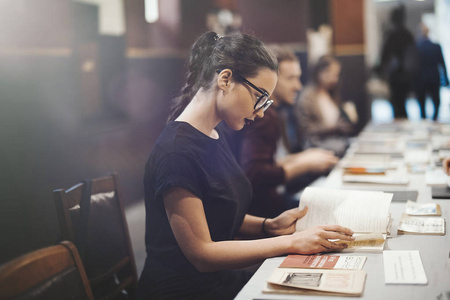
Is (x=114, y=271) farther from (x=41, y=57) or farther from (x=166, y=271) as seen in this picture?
(x=41, y=57)

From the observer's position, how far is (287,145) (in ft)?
11.4

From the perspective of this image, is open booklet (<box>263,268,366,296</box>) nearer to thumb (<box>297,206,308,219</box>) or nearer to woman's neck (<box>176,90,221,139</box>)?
thumb (<box>297,206,308,219</box>)

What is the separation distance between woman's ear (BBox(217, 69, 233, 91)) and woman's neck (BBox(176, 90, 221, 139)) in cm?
6

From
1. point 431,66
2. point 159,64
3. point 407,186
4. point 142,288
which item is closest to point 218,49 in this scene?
point 142,288

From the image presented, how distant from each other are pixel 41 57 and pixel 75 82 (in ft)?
1.35

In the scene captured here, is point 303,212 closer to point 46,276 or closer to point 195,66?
point 195,66

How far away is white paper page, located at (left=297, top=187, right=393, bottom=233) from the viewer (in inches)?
58.0

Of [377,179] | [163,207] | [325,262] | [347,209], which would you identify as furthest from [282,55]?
[325,262]

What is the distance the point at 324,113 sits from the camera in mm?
4352

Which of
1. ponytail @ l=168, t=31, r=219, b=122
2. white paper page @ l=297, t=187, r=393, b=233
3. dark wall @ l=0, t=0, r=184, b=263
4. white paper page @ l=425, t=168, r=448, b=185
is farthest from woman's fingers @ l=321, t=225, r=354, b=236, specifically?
dark wall @ l=0, t=0, r=184, b=263

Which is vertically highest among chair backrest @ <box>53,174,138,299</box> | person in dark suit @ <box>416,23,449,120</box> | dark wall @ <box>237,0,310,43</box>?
dark wall @ <box>237,0,310,43</box>

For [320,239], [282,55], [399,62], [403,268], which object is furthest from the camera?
[399,62]

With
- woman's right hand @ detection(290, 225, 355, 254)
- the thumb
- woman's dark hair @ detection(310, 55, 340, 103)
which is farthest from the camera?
woman's dark hair @ detection(310, 55, 340, 103)

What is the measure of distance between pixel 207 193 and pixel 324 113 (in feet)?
10.0
